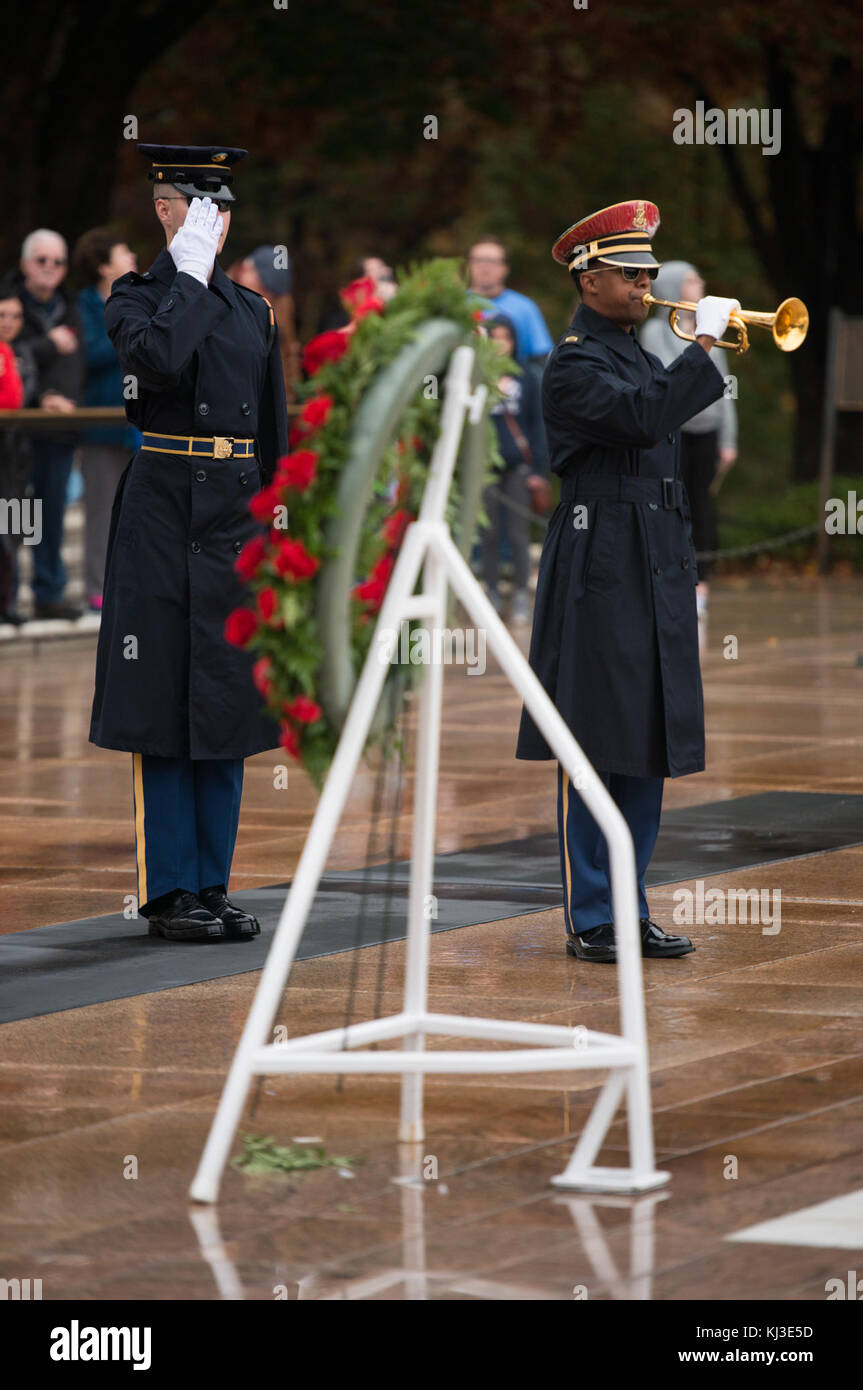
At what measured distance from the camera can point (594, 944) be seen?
706 cm

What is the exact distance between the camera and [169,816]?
7.34 meters

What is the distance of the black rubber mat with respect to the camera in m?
6.75

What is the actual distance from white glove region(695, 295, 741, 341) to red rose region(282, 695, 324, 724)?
192 centimetres

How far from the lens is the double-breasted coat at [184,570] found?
7.26 metres

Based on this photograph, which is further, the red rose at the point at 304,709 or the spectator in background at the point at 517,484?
the spectator in background at the point at 517,484

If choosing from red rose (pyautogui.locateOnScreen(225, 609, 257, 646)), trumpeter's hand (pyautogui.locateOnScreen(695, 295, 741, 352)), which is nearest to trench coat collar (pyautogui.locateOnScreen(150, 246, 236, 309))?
trumpeter's hand (pyautogui.locateOnScreen(695, 295, 741, 352))

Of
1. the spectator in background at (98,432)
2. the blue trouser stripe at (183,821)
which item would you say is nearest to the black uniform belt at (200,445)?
the blue trouser stripe at (183,821)

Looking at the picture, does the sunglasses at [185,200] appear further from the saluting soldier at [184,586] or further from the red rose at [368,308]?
the red rose at [368,308]

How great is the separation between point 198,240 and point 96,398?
9.45m

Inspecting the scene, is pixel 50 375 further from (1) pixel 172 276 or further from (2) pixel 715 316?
(2) pixel 715 316

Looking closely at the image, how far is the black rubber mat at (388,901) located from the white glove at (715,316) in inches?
63.3

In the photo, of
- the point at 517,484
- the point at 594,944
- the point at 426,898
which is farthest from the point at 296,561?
the point at 517,484
